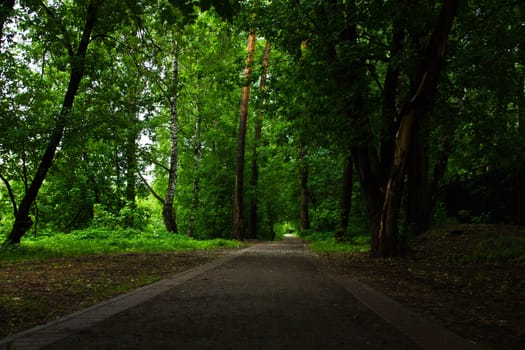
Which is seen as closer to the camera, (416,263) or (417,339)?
(417,339)

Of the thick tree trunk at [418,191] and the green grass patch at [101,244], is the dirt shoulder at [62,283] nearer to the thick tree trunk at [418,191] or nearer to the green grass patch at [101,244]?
the green grass patch at [101,244]

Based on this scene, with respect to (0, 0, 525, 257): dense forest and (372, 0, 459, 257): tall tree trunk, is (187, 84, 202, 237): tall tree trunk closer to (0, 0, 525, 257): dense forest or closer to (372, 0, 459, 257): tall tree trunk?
(0, 0, 525, 257): dense forest

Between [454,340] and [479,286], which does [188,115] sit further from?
[454,340]

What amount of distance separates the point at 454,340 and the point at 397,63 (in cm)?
712

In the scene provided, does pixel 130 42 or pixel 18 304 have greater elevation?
pixel 130 42

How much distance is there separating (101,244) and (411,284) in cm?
1140

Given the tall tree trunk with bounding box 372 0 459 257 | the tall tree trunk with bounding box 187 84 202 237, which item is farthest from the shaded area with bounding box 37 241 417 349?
the tall tree trunk with bounding box 187 84 202 237

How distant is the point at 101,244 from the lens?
15.0 m

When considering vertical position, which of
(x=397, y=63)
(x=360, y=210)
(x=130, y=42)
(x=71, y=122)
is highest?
(x=130, y=42)

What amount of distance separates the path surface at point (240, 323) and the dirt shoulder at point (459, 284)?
15.5 inches

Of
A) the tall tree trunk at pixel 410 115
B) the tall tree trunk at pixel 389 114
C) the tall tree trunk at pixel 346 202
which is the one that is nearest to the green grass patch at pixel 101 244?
the tall tree trunk at pixel 346 202

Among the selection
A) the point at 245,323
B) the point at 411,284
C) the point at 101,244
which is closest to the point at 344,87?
the point at 411,284

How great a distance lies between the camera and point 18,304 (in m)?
5.06

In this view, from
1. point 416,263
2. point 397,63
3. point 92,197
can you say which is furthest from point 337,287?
point 92,197
